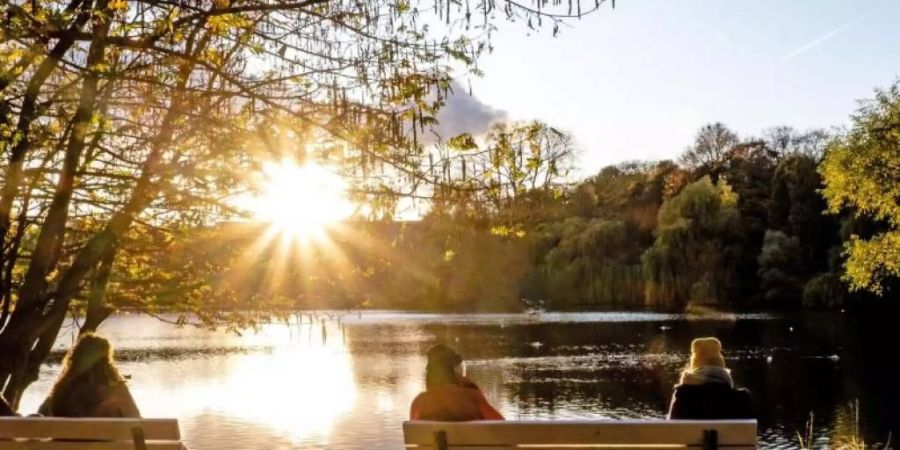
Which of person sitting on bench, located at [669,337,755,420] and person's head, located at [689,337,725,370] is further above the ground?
person's head, located at [689,337,725,370]

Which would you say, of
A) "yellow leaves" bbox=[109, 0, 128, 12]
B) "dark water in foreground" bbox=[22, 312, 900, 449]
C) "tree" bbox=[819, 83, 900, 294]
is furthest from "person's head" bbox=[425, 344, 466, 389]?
"tree" bbox=[819, 83, 900, 294]

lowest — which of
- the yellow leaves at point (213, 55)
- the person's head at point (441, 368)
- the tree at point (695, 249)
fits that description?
the person's head at point (441, 368)

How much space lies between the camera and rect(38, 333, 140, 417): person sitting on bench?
5.04 metres

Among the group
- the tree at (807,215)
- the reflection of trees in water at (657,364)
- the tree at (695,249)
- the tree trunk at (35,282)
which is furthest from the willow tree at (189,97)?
the tree at (807,215)

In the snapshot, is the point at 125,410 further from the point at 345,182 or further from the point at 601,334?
the point at 601,334

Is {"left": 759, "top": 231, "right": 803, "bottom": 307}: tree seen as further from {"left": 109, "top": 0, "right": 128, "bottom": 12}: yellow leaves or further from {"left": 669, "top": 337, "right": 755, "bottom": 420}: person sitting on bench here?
{"left": 109, "top": 0, "right": 128, "bottom": 12}: yellow leaves

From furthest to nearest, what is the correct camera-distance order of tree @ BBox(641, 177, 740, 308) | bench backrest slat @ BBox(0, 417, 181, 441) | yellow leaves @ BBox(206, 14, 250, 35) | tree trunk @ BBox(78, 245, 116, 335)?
1. tree @ BBox(641, 177, 740, 308)
2. tree trunk @ BBox(78, 245, 116, 335)
3. yellow leaves @ BBox(206, 14, 250, 35)
4. bench backrest slat @ BBox(0, 417, 181, 441)

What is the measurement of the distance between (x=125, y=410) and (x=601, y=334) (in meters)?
47.4

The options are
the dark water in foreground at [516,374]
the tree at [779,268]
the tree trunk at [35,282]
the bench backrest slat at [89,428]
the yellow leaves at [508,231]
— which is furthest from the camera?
the tree at [779,268]

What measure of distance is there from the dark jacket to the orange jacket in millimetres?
1022

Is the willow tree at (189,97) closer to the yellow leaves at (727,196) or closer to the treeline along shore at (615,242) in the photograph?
the treeline along shore at (615,242)

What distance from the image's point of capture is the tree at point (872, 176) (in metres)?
24.9

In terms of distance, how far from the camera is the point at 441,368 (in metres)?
5.08

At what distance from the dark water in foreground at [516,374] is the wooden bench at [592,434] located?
19.3 meters
